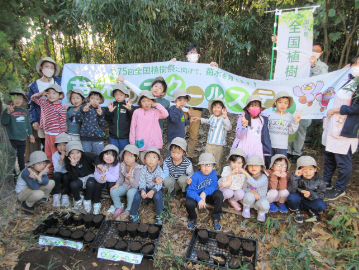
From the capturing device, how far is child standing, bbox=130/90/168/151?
4.46 meters

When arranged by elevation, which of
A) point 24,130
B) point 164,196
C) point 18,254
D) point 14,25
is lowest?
point 18,254

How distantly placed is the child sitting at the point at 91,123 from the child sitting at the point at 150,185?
47.4 inches

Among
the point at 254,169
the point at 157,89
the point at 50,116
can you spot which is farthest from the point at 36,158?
the point at 254,169

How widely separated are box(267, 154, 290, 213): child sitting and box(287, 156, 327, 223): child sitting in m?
0.10

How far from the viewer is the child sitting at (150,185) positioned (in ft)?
12.5

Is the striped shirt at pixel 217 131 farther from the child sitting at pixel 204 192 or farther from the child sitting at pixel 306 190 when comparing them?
the child sitting at pixel 306 190

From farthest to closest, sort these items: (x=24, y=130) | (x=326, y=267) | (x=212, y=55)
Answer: (x=212, y=55) → (x=24, y=130) → (x=326, y=267)

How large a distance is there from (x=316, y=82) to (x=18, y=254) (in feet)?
18.4

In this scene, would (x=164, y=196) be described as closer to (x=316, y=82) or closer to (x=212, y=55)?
(x=316, y=82)

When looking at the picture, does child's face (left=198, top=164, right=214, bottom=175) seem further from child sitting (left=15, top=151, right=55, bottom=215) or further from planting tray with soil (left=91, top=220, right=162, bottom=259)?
child sitting (left=15, top=151, right=55, bottom=215)

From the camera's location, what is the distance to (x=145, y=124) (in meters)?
4.48

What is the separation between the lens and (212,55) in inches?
297

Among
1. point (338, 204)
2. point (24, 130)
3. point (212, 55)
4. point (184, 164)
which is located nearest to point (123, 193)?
point (184, 164)

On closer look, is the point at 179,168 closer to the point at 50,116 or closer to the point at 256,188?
the point at 256,188
